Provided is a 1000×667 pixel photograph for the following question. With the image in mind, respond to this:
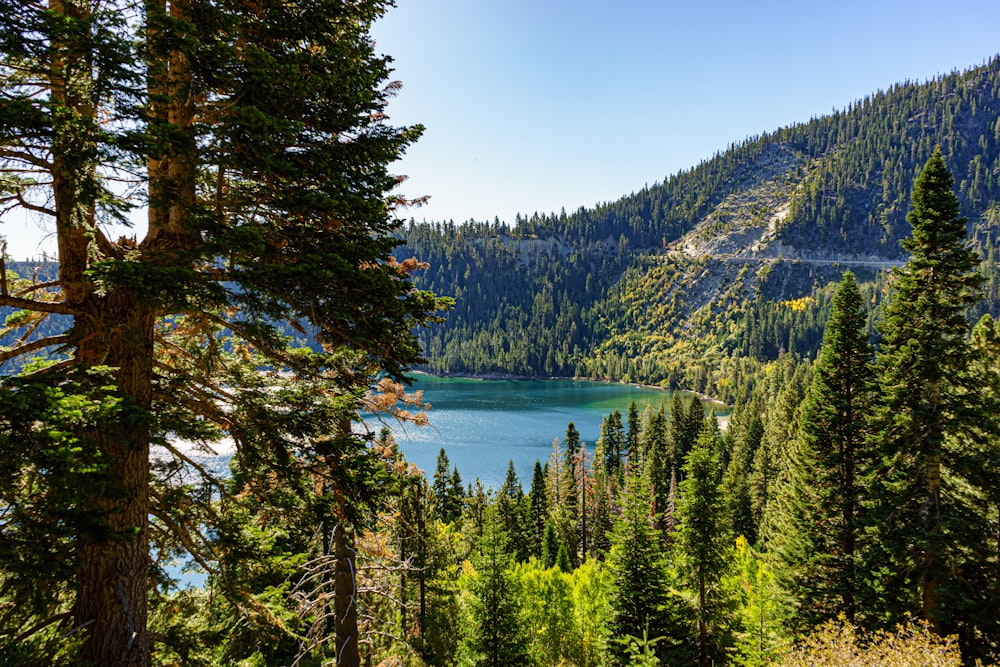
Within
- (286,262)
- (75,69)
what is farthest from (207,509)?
(75,69)

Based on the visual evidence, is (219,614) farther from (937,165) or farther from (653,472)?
(653,472)

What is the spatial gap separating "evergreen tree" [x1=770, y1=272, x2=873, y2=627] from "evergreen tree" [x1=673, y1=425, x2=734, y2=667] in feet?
10.5

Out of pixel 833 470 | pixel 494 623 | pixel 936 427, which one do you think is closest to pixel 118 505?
pixel 494 623

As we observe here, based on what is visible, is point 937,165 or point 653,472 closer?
point 937,165

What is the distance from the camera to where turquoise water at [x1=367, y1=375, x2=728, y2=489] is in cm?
7418

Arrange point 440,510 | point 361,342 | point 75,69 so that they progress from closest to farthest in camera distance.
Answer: point 75,69
point 361,342
point 440,510

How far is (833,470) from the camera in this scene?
16.8m

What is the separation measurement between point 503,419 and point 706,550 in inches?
3746

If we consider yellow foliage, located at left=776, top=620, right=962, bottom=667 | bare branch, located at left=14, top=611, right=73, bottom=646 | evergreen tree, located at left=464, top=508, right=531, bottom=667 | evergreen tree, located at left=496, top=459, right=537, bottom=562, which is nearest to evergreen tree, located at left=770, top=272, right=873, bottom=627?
yellow foliage, located at left=776, top=620, right=962, bottom=667

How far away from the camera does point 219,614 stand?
6711mm

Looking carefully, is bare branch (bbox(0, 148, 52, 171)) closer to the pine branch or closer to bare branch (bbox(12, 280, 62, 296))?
bare branch (bbox(12, 280, 62, 296))

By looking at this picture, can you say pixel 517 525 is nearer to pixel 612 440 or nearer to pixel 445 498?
pixel 445 498

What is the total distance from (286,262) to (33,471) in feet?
9.05

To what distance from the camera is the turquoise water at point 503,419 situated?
74.2 metres
